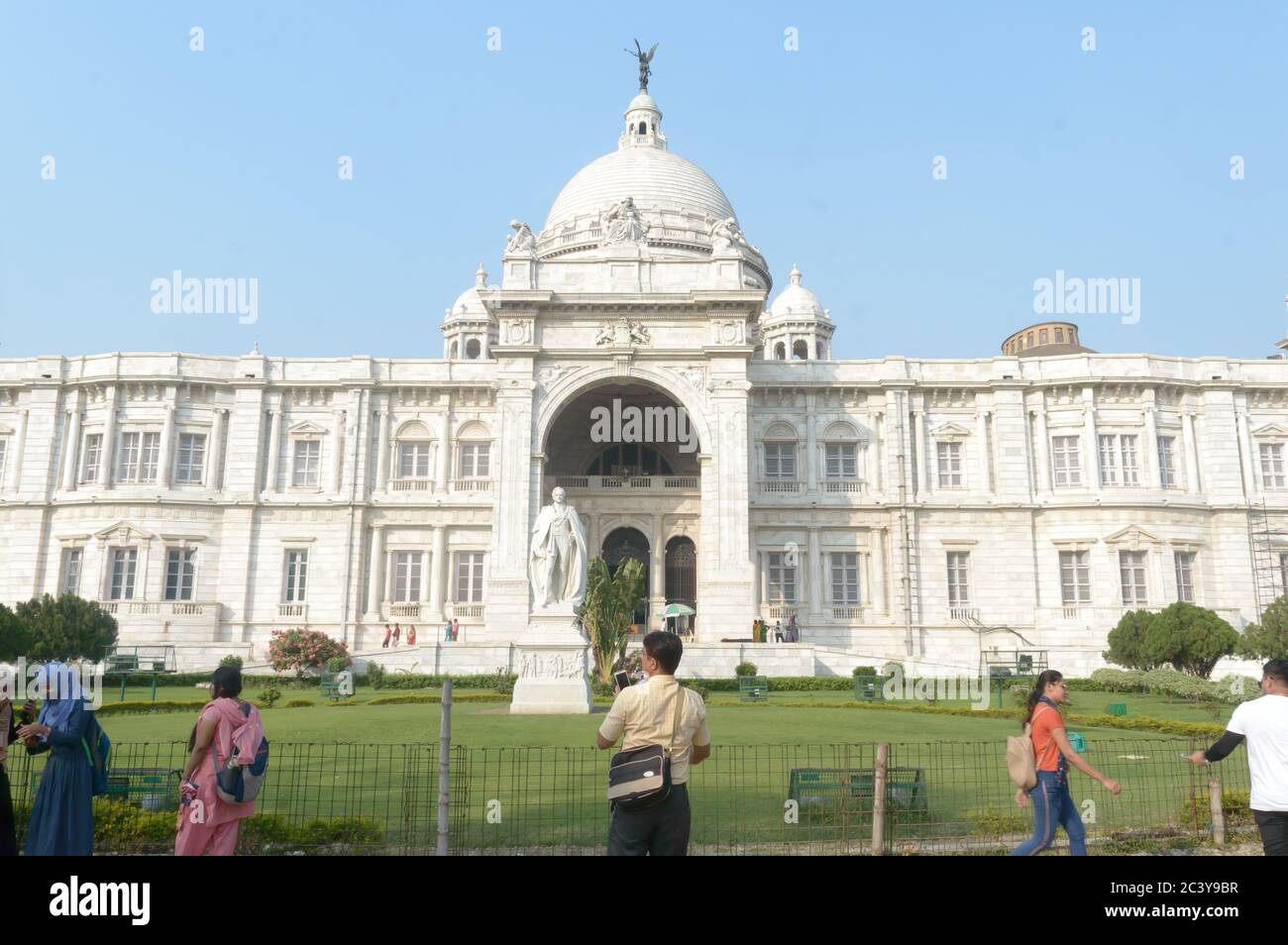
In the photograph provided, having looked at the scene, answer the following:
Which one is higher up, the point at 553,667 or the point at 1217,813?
the point at 553,667

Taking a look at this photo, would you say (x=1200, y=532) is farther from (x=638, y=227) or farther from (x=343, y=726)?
(x=343, y=726)

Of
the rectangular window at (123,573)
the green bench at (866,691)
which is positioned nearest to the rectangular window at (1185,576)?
the green bench at (866,691)

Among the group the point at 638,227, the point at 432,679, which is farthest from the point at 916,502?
the point at 432,679

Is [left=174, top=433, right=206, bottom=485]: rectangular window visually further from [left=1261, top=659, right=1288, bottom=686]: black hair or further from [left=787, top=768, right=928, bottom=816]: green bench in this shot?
[left=1261, top=659, right=1288, bottom=686]: black hair

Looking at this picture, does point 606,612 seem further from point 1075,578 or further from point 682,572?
point 1075,578

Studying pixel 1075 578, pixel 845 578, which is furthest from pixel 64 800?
pixel 1075 578

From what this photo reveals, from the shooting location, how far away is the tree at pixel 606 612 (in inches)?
923

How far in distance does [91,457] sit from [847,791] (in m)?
38.4

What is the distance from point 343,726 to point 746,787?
8794 millimetres

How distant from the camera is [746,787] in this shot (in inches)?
440

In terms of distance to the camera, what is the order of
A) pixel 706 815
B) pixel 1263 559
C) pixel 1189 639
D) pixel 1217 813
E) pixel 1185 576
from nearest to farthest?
pixel 1217 813
pixel 706 815
pixel 1189 639
pixel 1185 576
pixel 1263 559

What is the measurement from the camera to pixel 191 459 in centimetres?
3881

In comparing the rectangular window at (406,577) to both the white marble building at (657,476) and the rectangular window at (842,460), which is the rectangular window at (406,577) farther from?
the rectangular window at (842,460)

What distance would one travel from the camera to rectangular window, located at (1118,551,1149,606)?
3619 centimetres
